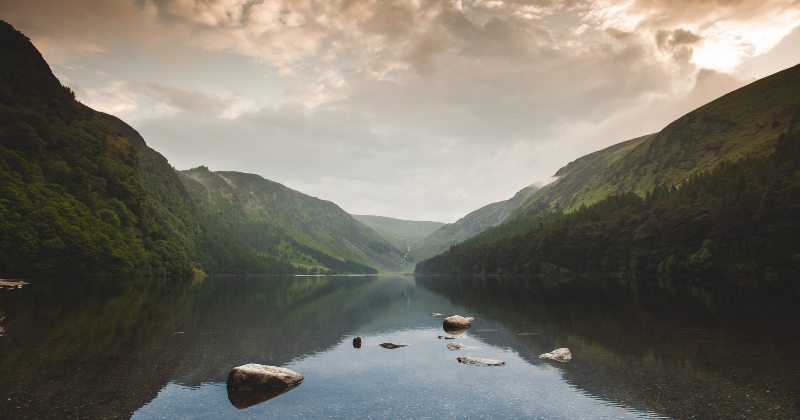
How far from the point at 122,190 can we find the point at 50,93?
227ft

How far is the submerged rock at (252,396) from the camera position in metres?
16.5

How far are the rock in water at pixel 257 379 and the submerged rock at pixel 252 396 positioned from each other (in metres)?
0.27

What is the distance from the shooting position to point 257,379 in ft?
61.2

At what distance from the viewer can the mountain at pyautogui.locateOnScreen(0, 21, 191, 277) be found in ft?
314

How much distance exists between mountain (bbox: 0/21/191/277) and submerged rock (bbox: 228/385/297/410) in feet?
355

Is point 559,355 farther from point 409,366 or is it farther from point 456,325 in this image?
point 456,325

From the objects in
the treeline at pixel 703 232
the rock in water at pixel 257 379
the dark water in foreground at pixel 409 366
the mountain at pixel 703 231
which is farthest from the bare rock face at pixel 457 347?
the treeline at pixel 703 232

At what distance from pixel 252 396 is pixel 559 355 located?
18056 millimetres

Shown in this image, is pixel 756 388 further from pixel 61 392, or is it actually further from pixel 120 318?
pixel 120 318

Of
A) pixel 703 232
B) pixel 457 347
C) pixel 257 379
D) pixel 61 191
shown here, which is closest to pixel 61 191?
pixel 61 191

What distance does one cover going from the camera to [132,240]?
13350 cm

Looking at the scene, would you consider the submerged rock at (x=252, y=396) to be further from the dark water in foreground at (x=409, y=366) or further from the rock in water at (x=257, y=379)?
the dark water in foreground at (x=409, y=366)

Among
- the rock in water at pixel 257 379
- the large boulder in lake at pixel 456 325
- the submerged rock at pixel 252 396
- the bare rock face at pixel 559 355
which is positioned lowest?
the large boulder in lake at pixel 456 325

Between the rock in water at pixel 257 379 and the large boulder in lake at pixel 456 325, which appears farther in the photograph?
the large boulder in lake at pixel 456 325
